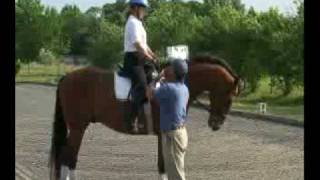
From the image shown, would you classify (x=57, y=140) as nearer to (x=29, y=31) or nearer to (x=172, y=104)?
(x=172, y=104)

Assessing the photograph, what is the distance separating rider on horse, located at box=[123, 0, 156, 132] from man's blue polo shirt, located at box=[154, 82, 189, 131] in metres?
0.89

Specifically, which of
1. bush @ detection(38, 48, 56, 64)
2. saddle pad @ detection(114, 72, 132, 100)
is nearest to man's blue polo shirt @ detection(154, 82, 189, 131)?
saddle pad @ detection(114, 72, 132, 100)

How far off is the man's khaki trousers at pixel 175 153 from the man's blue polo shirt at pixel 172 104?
0.11m

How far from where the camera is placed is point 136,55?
9.39 m

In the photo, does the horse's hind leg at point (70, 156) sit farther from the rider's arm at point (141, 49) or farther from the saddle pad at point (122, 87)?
the rider's arm at point (141, 49)

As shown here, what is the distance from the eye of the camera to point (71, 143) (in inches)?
385

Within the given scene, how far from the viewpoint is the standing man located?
326 inches

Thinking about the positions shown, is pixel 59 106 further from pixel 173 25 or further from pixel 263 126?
pixel 173 25

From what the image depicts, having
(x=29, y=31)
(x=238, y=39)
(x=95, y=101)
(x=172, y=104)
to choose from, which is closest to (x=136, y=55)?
(x=95, y=101)

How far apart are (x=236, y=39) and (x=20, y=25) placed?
43194 millimetres

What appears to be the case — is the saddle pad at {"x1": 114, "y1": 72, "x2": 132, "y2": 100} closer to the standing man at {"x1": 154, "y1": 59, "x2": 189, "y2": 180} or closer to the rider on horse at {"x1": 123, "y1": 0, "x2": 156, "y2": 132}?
the rider on horse at {"x1": 123, "y1": 0, "x2": 156, "y2": 132}

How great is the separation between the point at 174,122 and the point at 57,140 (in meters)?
2.30
